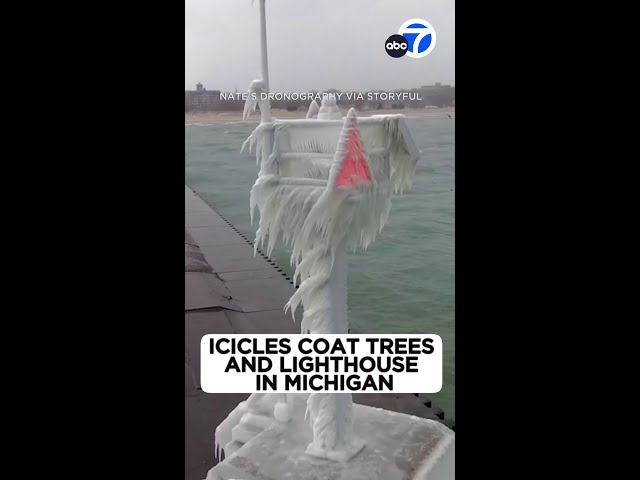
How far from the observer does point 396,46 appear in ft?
11.8

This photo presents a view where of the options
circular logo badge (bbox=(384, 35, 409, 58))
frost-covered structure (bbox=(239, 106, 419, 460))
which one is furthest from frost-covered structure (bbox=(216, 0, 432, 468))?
circular logo badge (bbox=(384, 35, 409, 58))

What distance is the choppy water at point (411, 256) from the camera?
13.9 ft

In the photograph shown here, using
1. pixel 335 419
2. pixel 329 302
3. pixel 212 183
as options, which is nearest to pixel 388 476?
pixel 335 419

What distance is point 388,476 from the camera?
3.57m

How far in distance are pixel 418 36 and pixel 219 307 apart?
534cm

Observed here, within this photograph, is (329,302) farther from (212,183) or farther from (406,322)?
(212,183)

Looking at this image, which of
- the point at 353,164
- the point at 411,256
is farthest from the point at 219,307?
the point at 353,164

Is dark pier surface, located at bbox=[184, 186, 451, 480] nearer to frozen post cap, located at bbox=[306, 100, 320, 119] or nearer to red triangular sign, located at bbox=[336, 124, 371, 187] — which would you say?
red triangular sign, located at bbox=[336, 124, 371, 187]

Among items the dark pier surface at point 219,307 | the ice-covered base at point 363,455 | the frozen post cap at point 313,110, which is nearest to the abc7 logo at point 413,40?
the frozen post cap at point 313,110

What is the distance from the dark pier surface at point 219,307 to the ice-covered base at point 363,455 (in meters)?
0.88

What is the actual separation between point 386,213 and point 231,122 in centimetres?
160

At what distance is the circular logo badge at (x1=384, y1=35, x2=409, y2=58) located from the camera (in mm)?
3598

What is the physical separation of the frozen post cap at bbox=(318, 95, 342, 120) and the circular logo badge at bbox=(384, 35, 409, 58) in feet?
1.53
